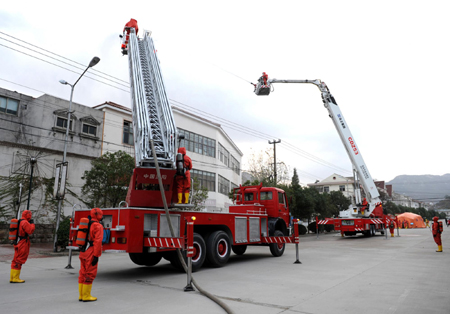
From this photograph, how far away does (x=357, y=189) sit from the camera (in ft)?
84.6

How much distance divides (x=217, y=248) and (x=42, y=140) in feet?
55.1

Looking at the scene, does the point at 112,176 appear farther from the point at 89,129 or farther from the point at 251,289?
the point at 251,289

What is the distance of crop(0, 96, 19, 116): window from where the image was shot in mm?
20906

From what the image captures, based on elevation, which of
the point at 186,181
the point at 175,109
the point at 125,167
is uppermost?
the point at 175,109

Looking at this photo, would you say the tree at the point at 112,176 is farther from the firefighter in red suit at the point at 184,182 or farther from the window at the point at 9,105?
the firefighter in red suit at the point at 184,182

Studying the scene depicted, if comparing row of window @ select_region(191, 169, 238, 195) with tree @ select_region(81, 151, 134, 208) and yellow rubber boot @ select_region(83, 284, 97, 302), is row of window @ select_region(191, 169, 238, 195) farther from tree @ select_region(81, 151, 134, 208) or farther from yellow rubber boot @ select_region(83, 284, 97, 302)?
yellow rubber boot @ select_region(83, 284, 97, 302)

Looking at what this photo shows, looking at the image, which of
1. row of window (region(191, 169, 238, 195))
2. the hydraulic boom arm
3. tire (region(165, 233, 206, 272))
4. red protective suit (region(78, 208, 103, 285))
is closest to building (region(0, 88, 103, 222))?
row of window (region(191, 169, 238, 195))

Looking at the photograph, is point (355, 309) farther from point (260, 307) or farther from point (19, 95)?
point (19, 95)

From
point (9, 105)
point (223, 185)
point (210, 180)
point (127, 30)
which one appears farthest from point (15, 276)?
point (223, 185)

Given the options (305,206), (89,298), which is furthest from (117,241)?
(305,206)

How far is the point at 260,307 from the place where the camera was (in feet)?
19.6

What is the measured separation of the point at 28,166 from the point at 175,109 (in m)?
13.4

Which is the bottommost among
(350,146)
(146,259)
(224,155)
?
(146,259)

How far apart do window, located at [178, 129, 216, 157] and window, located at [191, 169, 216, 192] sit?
76.2 inches
